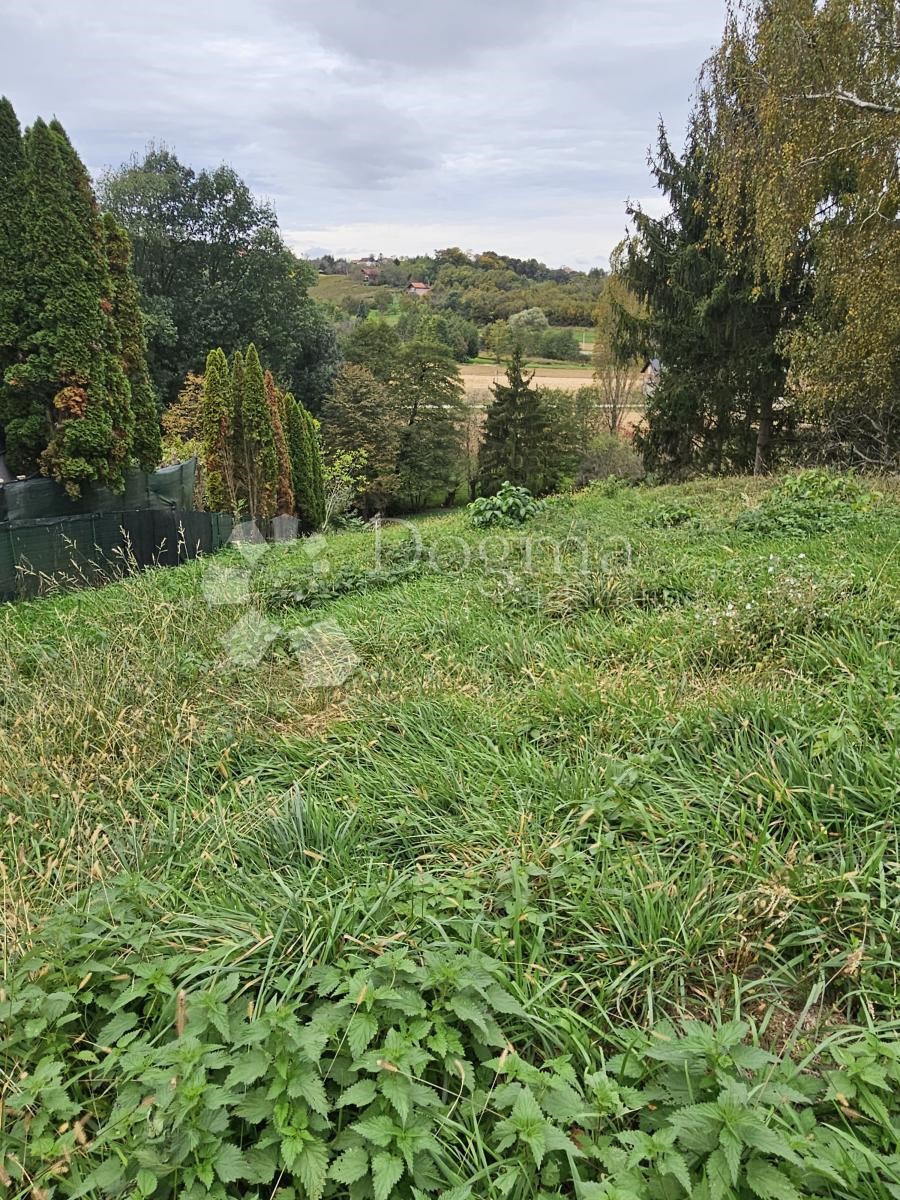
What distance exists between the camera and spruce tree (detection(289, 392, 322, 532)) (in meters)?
16.2

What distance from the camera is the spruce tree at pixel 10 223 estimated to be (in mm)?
8164

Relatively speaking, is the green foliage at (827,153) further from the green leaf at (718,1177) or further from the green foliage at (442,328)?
the green foliage at (442,328)

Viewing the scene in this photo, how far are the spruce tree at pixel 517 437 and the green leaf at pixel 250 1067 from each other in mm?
24382

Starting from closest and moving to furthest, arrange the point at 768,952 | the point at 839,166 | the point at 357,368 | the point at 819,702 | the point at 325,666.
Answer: the point at 768,952 → the point at 819,702 → the point at 325,666 → the point at 839,166 → the point at 357,368

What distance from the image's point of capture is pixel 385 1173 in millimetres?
1220

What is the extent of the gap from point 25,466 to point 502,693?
28.1 feet

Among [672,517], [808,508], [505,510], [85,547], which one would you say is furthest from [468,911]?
[85,547]

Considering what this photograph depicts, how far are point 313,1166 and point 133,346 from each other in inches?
426

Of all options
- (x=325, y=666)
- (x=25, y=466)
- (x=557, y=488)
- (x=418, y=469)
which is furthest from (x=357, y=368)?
(x=325, y=666)

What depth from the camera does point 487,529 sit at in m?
7.77

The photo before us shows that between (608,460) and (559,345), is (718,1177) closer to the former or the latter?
(608,460)

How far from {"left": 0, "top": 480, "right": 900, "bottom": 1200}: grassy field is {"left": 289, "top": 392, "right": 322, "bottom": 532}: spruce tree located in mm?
12839

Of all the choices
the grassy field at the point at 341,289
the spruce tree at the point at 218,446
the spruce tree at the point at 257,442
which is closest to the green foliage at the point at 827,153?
the spruce tree at the point at 257,442

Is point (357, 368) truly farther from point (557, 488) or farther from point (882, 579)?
point (882, 579)
